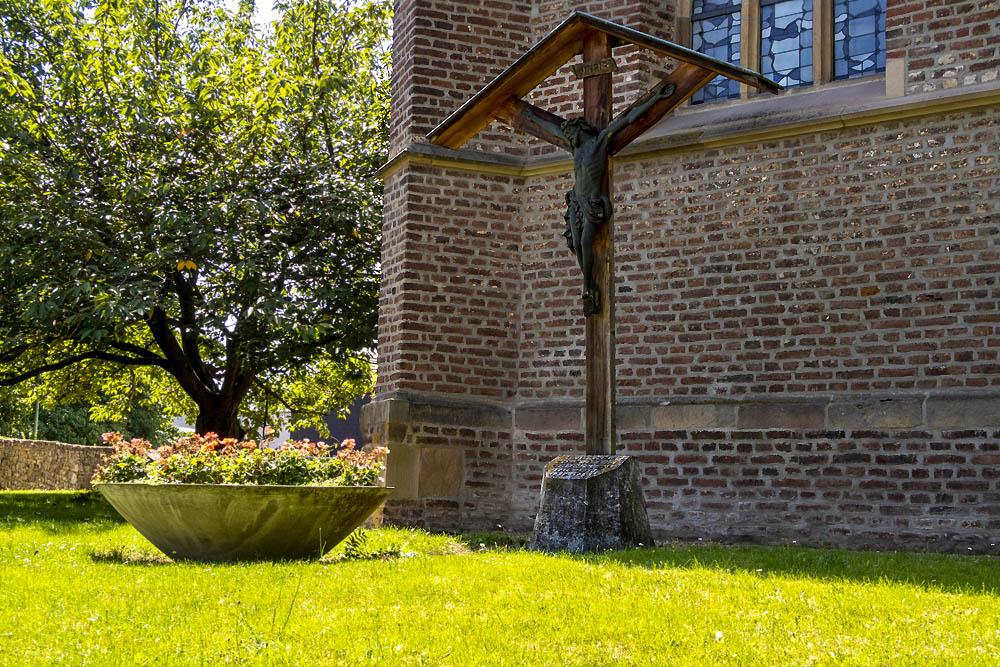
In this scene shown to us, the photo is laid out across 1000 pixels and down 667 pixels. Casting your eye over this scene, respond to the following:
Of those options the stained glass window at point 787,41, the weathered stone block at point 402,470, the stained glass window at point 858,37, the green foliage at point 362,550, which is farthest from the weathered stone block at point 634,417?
the stained glass window at point 858,37

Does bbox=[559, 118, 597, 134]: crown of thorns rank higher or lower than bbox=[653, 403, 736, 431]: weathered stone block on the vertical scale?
higher

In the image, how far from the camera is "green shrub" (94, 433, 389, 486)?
21.8 feet

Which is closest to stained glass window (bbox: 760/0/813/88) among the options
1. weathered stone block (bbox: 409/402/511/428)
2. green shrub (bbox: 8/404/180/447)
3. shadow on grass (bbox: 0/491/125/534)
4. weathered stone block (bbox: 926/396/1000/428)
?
weathered stone block (bbox: 926/396/1000/428)

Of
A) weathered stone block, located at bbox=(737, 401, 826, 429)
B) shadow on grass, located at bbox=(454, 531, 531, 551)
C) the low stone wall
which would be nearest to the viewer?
shadow on grass, located at bbox=(454, 531, 531, 551)

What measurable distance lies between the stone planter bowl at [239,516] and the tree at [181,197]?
19.5 feet

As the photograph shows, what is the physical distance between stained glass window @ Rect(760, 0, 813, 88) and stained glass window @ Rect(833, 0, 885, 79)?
0.26 meters

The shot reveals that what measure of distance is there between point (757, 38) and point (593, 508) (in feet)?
17.7

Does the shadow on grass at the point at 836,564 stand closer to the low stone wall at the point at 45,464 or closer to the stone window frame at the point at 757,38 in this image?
the stone window frame at the point at 757,38

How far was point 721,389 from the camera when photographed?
9.09 meters

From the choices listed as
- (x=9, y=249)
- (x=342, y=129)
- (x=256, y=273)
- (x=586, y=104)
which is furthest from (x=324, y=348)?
(x=586, y=104)

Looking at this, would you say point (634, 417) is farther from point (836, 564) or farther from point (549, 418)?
point (836, 564)

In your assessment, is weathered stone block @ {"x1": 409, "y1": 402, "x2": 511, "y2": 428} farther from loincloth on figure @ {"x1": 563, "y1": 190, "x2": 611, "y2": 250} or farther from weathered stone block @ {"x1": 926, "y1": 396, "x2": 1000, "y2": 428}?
weathered stone block @ {"x1": 926, "y1": 396, "x2": 1000, "y2": 428}

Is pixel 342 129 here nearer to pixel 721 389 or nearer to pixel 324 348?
pixel 324 348

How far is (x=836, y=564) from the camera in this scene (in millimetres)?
6000
